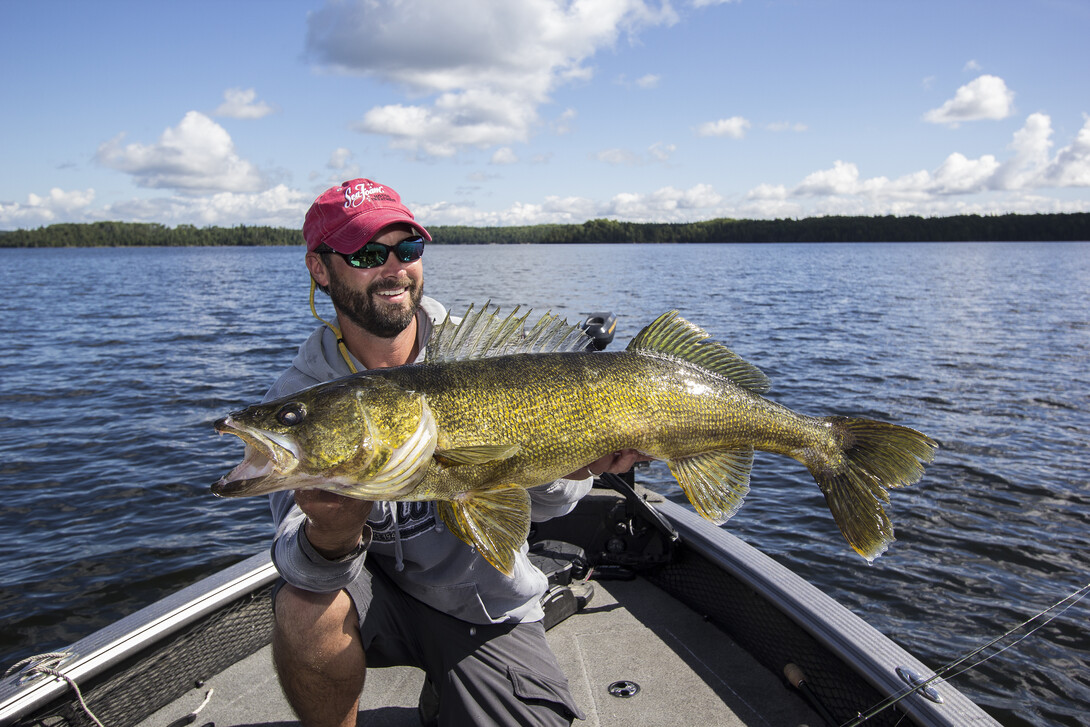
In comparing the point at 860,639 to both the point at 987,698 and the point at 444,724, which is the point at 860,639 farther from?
the point at 987,698

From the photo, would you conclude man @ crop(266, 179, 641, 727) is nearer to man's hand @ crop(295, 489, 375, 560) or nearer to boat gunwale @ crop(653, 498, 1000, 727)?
man's hand @ crop(295, 489, 375, 560)

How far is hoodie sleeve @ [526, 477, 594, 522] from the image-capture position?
3518mm

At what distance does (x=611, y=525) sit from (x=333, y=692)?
2.63 metres

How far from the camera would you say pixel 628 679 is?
13.4 feet

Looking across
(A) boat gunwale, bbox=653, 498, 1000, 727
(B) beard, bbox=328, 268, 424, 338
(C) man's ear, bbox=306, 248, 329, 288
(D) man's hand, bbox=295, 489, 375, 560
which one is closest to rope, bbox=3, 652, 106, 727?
(D) man's hand, bbox=295, 489, 375, 560

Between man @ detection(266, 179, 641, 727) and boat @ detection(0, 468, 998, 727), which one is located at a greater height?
man @ detection(266, 179, 641, 727)

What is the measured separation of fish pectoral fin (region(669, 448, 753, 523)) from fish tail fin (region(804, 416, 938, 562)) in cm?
34

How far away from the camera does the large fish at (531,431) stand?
252 cm

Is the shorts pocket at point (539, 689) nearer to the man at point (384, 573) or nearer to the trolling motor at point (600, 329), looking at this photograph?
the man at point (384, 573)

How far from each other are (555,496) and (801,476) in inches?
314

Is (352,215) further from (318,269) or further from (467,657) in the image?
(467,657)

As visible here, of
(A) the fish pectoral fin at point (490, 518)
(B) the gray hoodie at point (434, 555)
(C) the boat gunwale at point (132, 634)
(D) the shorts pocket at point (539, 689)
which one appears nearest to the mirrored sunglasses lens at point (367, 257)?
(B) the gray hoodie at point (434, 555)

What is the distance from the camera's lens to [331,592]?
10.3ft

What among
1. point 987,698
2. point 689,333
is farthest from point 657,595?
point 987,698
